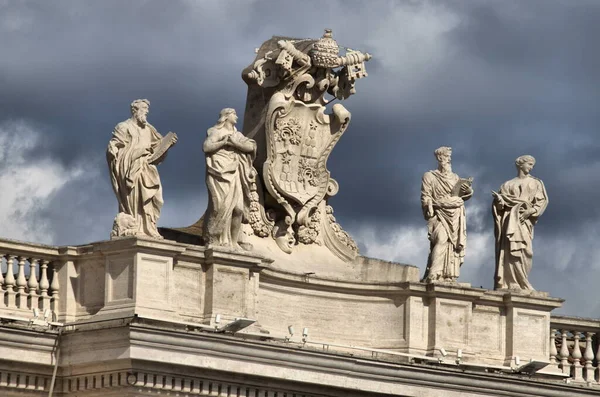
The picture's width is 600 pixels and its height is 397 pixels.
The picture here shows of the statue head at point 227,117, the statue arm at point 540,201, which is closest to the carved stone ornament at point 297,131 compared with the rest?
the statue head at point 227,117

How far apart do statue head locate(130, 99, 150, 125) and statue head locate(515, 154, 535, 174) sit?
6547 millimetres

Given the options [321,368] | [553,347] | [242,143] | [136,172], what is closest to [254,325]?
[321,368]

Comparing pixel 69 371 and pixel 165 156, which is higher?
pixel 165 156

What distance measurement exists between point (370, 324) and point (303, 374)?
2228 mm

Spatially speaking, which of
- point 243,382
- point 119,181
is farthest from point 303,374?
point 119,181

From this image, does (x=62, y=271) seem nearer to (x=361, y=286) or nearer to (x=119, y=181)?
(x=119, y=181)

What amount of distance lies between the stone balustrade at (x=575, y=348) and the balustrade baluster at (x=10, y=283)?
8.59m

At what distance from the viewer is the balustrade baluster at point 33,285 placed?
42.0m

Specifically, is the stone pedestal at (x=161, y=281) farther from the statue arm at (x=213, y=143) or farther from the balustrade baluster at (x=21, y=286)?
the statue arm at (x=213, y=143)

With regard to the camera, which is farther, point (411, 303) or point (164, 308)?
point (411, 303)

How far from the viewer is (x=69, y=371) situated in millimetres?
41875

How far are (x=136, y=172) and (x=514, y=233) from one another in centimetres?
643

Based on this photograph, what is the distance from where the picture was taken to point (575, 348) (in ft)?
153

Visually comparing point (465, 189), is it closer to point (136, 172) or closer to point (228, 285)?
point (228, 285)
